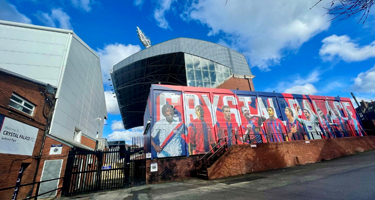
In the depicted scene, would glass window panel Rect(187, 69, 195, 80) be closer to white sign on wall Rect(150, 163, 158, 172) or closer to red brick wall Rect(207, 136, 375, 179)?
red brick wall Rect(207, 136, 375, 179)

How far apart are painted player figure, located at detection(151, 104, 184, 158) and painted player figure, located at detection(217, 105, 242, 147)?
4.10 meters

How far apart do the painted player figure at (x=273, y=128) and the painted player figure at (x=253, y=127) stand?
75 centimetres

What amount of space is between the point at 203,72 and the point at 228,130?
368 inches

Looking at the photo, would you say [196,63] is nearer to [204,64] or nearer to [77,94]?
[204,64]

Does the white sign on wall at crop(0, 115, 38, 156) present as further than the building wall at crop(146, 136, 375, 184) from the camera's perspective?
No

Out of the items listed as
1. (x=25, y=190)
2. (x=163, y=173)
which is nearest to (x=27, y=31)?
(x=25, y=190)

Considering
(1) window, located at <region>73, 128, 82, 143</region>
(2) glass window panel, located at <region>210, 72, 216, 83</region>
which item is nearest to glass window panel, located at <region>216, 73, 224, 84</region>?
(2) glass window panel, located at <region>210, 72, 216, 83</region>

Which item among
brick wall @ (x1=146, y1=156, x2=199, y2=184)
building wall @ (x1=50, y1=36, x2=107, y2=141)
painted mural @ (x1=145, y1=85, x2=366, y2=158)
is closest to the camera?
brick wall @ (x1=146, y1=156, x2=199, y2=184)

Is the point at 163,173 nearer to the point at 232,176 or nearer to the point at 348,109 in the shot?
the point at 232,176

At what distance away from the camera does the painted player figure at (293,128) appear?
18.5 m

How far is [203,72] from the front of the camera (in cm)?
2208

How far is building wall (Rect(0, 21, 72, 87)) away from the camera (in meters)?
12.4

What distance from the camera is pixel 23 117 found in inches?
372

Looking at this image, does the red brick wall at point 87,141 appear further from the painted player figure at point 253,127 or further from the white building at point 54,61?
the painted player figure at point 253,127
